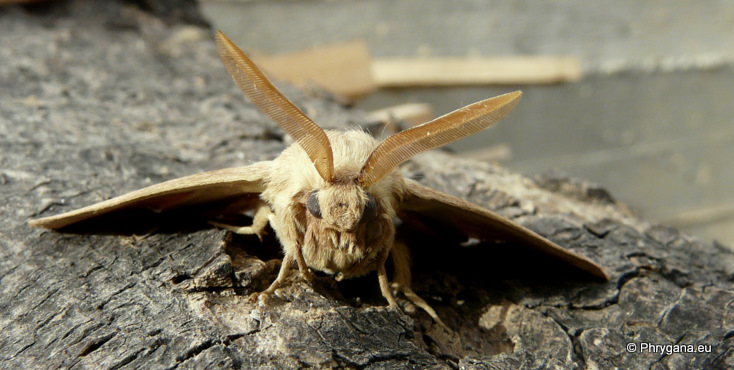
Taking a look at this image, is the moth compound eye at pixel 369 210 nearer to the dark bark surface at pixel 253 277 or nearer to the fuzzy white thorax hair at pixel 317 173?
the fuzzy white thorax hair at pixel 317 173

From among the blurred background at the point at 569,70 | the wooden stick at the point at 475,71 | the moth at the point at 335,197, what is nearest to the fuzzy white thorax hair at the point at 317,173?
the moth at the point at 335,197

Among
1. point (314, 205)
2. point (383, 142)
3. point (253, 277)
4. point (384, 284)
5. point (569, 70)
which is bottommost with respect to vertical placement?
point (253, 277)

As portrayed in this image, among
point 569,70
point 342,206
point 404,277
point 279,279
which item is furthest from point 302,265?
point 569,70

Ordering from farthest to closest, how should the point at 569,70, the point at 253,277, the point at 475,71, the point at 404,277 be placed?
the point at 569,70 < the point at 475,71 < the point at 404,277 < the point at 253,277

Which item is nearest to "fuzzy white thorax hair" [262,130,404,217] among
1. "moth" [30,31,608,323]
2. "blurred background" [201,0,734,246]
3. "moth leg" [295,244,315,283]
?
"moth" [30,31,608,323]

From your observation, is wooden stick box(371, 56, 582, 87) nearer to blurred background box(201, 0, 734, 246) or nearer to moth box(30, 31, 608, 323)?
blurred background box(201, 0, 734, 246)

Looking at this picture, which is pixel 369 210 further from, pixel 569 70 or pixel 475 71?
pixel 569 70
